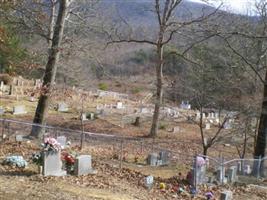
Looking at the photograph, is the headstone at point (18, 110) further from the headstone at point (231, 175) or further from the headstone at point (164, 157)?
the headstone at point (231, 175)

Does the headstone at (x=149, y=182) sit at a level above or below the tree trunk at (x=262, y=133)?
below

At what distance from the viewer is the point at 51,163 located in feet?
37.2

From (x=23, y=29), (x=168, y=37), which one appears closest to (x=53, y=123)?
(x=168, y=37)

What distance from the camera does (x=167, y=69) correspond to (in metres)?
67.8

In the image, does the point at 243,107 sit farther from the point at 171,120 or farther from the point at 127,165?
the point at 171,120

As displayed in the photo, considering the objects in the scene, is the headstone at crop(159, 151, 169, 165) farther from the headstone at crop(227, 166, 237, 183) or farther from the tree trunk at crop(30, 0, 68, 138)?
the tree trunk at crop(30, 0, 68, 138)

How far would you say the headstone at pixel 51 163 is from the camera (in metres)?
11.2

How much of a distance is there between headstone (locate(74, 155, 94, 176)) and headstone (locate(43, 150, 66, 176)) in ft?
1.71

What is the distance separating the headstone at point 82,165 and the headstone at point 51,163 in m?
0.52

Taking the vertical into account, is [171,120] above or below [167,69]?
below

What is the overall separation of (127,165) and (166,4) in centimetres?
1651

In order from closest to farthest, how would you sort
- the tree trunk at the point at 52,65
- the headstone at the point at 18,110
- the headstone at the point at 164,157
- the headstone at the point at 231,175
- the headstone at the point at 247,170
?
1. the headstone at the point at 231,175
2. the headstone at the point at 164,157
3. the tree trunk at the point at 52,65
4. the headstone at the point at 247,170
5. the headstone at the point at 18,110

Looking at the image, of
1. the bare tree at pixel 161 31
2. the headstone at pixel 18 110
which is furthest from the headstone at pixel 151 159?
the headstone at pixel 18 110

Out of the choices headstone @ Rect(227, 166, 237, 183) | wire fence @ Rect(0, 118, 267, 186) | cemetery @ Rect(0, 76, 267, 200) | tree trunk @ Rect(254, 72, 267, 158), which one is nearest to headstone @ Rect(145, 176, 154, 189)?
cemetery @ Rect(0, 76, 267, 200)
